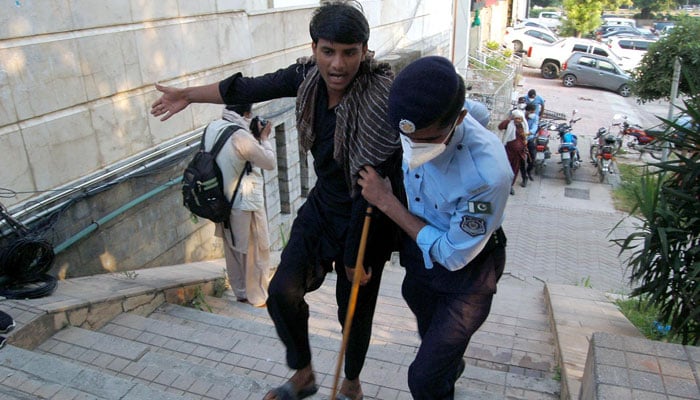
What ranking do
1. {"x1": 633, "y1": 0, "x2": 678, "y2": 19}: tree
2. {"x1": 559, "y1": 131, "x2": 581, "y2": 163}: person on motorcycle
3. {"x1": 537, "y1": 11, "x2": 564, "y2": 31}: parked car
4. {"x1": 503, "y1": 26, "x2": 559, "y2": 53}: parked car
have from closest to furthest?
1. {"x1": 559, "y1": 131, "x2": 581, "y2": 163}: person on motorcycle
2. {"x1": 503, "y1": 26, "x2": 559, "y2": 53}: parked car
3. {"x1": 537, "y1": 11, "x2": 564, "y2": 31}: parked car
4. {"x1": 633, "y1": 0, "x2": 678, "y2": 19}: tree

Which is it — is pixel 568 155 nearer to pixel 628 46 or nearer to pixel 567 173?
pixel 567 173

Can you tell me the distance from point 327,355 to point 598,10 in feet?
99.1

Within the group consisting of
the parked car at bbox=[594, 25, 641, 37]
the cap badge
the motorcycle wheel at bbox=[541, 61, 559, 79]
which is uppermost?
the cap badge

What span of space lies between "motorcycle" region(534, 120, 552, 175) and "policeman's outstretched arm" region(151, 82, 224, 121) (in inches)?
435

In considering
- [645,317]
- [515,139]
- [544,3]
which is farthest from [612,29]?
[645,317]

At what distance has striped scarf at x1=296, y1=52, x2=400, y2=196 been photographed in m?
2.35

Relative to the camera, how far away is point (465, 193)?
2.14 metres

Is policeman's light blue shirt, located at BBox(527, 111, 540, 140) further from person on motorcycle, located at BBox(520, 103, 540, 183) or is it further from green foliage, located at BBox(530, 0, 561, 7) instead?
green foliage, located at BBox(530, 0, 561, 7)

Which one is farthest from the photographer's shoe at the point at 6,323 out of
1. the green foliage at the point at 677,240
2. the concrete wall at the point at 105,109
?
the green foliage at the point at 677,240

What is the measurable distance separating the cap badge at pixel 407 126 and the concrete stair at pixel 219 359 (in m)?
1.60

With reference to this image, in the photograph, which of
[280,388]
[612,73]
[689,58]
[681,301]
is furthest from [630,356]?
[612,73]

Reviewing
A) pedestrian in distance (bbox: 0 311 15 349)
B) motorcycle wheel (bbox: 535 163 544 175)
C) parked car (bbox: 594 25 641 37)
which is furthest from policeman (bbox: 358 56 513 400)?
parked car (bbox: 594 25 641 37)

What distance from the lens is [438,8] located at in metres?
15.9

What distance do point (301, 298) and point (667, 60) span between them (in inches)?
467
